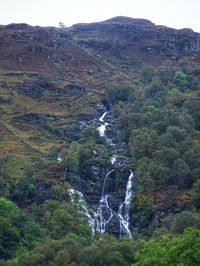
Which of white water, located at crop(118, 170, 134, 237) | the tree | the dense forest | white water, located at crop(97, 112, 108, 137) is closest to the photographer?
the tree

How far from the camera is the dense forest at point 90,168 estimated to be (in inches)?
1630

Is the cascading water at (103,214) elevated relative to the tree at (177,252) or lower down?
lower down

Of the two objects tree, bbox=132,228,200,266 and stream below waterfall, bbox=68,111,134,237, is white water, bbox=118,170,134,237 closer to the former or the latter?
stream below waterfall, bbox=68,111,134,237

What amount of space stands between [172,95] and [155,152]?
33.8 metres

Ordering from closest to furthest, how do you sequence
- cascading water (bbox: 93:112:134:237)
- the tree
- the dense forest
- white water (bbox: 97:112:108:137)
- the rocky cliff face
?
the tree < the dense forest < cascading water (bbox: 93:112:134:237) < the rocky cliff face < white water (bbox: 97:112:108:137)

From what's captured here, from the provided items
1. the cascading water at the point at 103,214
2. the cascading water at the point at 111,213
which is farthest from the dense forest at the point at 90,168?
the cascading water at the point at 103,214

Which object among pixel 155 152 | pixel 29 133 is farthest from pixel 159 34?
pixel 155 152

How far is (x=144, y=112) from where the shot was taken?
89.5 metres

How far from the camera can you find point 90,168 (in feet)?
228

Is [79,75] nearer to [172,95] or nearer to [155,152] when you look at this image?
[172,95]

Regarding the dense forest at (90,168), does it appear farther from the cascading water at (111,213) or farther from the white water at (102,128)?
the white water at (102,128)

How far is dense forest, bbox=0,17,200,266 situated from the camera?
136 ft

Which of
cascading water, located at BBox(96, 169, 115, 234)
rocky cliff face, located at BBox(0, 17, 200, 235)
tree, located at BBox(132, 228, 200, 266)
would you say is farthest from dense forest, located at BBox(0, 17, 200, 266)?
cascading water, located at BBox(96, 169, 115, 234)

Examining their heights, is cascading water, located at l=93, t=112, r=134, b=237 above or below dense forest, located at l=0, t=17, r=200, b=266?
below
